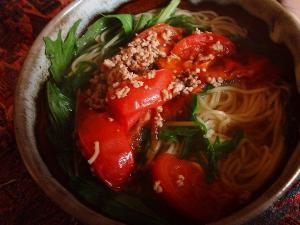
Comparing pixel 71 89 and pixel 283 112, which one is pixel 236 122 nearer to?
pixel 283 112

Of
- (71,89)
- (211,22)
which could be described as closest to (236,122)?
(211,22)

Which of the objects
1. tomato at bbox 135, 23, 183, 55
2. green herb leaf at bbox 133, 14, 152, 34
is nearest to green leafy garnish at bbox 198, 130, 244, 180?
tomato at bbox 135, 23, 183, 55

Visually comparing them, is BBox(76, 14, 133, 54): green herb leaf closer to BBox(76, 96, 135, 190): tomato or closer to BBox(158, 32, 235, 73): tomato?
BBox(158, 32, 235, 73): tomato

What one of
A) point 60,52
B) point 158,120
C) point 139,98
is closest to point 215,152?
point 158,120

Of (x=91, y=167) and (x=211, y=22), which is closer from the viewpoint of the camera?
(x=91, y=167)

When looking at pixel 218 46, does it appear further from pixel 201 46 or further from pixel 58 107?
pixel 58 107

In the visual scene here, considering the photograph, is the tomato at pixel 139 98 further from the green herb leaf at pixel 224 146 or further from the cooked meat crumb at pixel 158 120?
the green herb leaf at pixel 224 146
